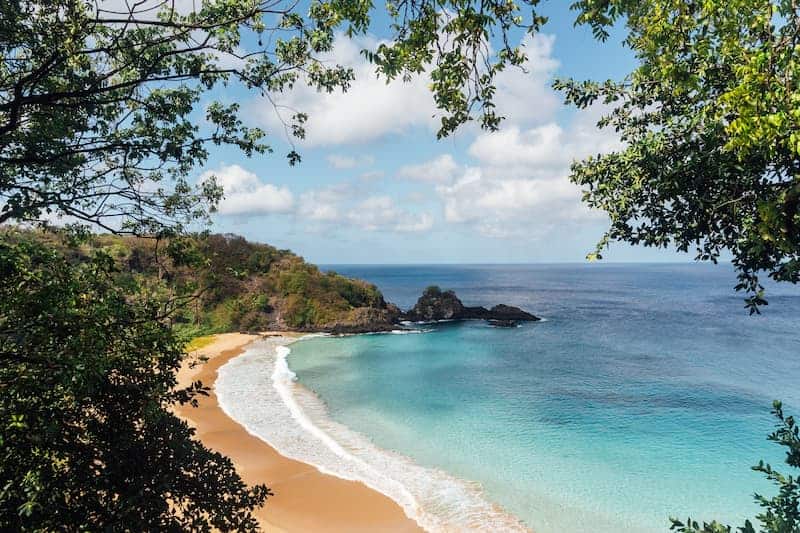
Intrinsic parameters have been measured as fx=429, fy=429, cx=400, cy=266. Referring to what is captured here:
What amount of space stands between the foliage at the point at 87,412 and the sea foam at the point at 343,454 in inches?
386

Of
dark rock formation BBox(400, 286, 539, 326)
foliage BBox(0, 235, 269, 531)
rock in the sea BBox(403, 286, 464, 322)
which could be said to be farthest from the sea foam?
dark rock formation BBox(400, 286, 539, 326)

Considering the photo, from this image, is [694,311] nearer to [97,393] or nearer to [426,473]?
[426,473]

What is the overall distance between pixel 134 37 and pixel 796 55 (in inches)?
334

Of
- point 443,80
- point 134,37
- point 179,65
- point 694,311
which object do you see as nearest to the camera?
point 443,80

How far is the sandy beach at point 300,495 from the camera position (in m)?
13.7

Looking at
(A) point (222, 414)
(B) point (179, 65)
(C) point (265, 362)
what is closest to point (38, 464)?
(B) point (179, 65)

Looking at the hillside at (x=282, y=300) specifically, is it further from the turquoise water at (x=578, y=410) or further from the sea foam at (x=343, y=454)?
the sea foam at (x=343, y=454)

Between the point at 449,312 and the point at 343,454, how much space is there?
47.5m

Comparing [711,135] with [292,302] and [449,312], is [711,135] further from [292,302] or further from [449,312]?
[449,312]

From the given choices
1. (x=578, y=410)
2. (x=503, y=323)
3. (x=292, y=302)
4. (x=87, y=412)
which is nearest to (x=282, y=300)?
(x=292, y=302)

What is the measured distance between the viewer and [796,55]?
14.3 feet

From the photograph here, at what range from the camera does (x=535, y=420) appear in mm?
Answer: 23828

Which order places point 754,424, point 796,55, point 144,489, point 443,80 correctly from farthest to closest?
point 754,424, point 144,489, point 443,80, point 796,55

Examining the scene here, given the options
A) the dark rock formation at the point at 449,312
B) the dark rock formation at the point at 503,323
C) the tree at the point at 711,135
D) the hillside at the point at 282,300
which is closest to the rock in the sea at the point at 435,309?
the dark rock formation at the point at 449,312
